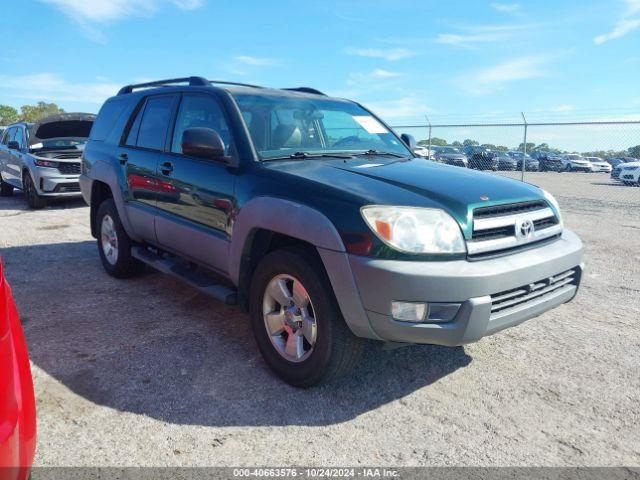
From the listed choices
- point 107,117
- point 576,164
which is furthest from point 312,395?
point 576,164

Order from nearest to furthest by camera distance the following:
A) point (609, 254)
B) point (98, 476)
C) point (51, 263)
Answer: point (98, 476), point (51, 263), point (609, 254)

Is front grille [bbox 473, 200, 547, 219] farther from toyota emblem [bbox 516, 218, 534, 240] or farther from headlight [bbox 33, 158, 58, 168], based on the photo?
headlight [bbox 33, 158, 58, 168]

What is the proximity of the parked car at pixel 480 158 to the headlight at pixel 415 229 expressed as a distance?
24983 millimetres

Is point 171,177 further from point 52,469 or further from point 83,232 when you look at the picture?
point 83,232

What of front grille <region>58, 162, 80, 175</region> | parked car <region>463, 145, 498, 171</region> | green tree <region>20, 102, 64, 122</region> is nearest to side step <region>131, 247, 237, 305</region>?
front grille <region>58, 162, 80, 175</region>

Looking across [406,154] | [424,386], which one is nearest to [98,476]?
[424,386]

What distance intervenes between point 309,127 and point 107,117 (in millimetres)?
2701

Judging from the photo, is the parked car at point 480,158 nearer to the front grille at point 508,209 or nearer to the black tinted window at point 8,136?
the black tinted window at point 8,136

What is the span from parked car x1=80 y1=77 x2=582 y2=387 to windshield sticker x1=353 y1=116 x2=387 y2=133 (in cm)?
2

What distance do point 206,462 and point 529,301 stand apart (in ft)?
6.21

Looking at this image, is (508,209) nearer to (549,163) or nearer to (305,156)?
(305,156)

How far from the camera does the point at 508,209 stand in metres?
2.90

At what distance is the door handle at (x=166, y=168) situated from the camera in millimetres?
→ 3977

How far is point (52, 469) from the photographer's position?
223cm
